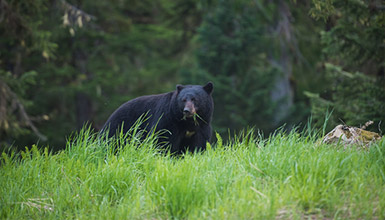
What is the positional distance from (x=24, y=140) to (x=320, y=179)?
1659cm

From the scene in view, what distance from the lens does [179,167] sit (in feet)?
15.1

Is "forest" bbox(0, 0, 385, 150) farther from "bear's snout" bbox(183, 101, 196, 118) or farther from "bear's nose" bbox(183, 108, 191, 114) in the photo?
"bear's nose" bbox(183, 108, 191, 114)

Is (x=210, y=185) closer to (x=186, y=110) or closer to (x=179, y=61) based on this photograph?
(x=186, y=110)

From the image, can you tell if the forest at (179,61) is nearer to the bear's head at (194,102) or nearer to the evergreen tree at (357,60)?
the evergreen tree at (357,60)

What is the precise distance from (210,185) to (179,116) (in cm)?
277

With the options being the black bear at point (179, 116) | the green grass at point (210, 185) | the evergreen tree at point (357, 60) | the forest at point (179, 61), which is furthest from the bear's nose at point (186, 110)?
the forest at point (179, 61)

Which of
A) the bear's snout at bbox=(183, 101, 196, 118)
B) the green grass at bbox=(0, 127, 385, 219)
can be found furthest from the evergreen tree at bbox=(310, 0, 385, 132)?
the green grass at bbox=(0, 127, 385, 219)

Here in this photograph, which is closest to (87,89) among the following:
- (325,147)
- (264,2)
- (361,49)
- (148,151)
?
(264,2)

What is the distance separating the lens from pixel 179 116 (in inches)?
271

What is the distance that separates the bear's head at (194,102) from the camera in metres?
6.75

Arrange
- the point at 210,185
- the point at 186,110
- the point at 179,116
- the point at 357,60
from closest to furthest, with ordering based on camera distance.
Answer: the point at 210,185 < the point at 186,110 < the point at 179,116 < the point at 357,60

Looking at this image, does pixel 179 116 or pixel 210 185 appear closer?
pixel 210 185

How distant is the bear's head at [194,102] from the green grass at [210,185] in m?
1.58

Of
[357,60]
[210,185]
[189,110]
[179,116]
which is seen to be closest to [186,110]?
[189,110]
